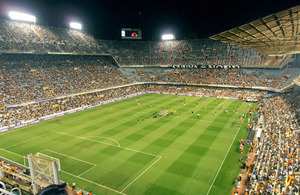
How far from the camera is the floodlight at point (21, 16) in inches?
2247

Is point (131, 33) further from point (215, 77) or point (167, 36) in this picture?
point (215, 77)

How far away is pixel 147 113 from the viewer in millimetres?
42312

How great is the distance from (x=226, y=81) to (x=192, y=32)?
31092 millimetres

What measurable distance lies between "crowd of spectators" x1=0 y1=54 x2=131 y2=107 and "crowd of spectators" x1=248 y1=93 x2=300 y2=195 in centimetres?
4173

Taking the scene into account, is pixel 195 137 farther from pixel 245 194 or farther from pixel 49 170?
pixel 49 170

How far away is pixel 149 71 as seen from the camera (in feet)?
271

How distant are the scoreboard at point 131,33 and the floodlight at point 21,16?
32862 mm

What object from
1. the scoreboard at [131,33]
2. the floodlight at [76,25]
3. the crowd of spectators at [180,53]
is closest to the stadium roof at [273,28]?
the crowd of spectators at [180,53]

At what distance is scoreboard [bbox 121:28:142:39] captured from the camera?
8412cm

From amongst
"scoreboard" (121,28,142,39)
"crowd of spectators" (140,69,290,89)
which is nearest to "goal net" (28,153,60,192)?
"crowd of spectators" (140,69,290,89)

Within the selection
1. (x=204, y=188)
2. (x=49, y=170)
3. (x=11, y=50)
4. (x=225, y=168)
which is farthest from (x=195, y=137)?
(x=11, y=50)

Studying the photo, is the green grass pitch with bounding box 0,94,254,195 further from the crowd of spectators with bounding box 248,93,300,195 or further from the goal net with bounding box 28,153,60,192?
the goal net with bounding box 28,153,60,192

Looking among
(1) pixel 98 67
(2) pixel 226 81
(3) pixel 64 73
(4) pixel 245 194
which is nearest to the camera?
(4) pixel 245 194

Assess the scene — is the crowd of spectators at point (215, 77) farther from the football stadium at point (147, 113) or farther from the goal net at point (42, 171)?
the goal net at point (42, 171)
